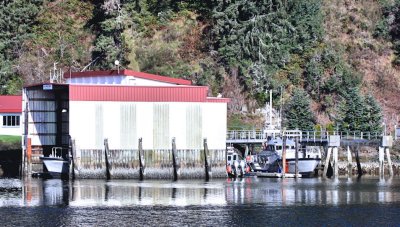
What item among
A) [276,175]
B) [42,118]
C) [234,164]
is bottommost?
[276,175]

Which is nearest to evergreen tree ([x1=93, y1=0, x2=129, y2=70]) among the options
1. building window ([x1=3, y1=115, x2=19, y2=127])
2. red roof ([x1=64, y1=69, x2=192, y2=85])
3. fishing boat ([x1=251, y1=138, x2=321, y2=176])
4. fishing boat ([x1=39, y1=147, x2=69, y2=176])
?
building window ([x1=3, y1=115, x2=19, y2=127])

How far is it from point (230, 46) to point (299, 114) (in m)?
17.0

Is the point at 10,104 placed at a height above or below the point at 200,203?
above

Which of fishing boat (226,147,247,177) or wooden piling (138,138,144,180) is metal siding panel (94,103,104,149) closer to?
wooden piling (138,138,144,180)

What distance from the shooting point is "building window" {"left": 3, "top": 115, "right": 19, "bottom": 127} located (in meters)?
125

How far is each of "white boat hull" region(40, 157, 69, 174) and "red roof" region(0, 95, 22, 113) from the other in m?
15.6

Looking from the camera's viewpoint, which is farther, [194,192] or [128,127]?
[128,127]

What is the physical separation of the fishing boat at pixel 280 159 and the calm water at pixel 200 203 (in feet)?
18.9

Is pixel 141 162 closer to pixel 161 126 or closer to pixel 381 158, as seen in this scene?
pixel 161 126

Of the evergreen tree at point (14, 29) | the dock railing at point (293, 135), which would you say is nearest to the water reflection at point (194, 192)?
the dock railing at point (293, 135)

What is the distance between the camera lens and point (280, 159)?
116875 mm

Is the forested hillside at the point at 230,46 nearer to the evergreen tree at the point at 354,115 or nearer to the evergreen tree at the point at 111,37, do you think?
the evergreen tree at the point at 111,37

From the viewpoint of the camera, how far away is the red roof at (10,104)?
408 feet

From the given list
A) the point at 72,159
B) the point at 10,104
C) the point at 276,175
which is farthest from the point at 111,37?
the point at 72,159
